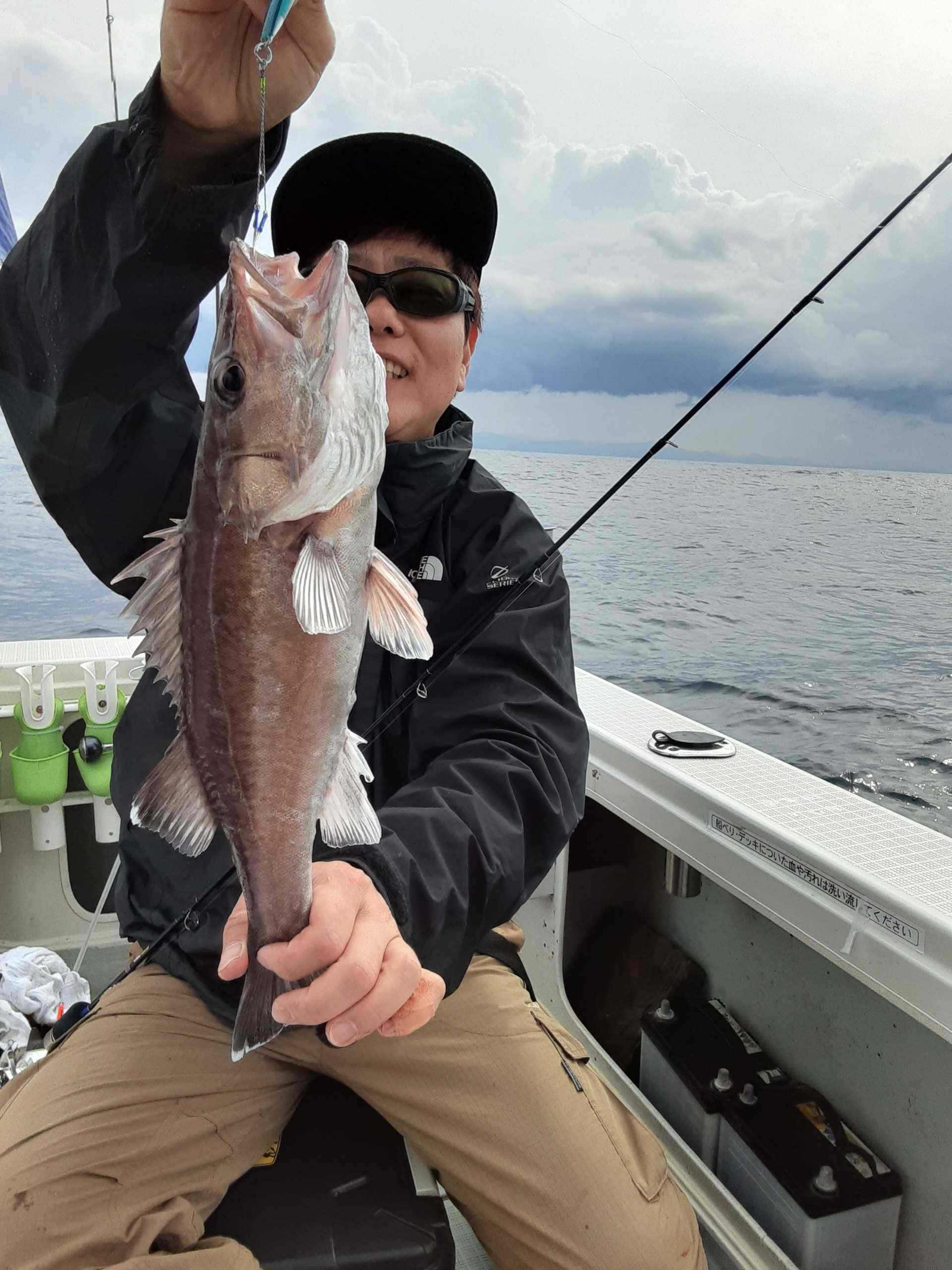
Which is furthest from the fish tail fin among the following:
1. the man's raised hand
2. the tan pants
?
the man's raised hand

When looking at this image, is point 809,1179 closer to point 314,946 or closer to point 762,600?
point 314,946

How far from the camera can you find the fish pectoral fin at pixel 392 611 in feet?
3.54

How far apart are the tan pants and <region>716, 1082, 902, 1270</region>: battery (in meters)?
0.42

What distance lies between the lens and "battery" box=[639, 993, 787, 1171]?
2553mm

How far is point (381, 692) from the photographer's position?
2.18 metres

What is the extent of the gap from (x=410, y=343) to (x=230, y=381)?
1031 mm

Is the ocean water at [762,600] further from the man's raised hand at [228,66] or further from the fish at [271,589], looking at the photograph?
the fish at [271,589]

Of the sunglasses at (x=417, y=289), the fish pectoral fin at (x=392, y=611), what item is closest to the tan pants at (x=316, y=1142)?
the fish pectoral fin at (x=392, y=611)

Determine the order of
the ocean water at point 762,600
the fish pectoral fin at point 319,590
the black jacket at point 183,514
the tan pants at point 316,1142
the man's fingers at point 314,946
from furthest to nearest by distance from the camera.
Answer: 1. the ocean water at point 762,600
2. the tan pants at point 316,1142
3. the black jacket at point 183,514
4. the man's fingers at point 314,946
5. the fish pectoral fin at point 319,590

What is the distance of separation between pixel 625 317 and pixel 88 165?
21.0 m

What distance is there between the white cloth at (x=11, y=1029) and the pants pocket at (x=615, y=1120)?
1865mm

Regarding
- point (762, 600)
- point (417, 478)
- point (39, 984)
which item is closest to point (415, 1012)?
point (417, 478)

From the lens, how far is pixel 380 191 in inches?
78.0

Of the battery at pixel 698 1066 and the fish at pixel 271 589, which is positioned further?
the battery at pixel 698 1066
